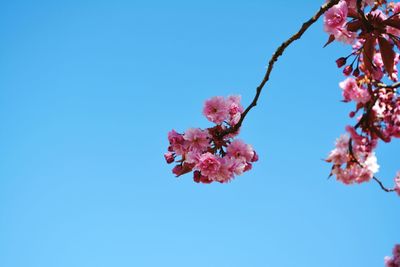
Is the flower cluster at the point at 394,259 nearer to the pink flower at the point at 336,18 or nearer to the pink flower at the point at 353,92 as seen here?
the pink flower at the point at 353,92

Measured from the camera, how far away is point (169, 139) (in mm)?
3135

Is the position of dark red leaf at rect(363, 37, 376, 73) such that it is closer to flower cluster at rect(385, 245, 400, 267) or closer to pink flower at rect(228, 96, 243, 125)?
pink flower at rect(228, 96, 243, 125)

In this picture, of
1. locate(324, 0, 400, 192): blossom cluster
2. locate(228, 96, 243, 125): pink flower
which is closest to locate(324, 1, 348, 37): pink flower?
locate(324, 0, 400, 192): blossom cluster

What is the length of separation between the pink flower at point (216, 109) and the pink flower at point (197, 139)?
6.6 inches

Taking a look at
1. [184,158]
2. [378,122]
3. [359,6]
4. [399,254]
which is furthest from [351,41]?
[399,254]

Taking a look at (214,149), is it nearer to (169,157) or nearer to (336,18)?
(169,157)

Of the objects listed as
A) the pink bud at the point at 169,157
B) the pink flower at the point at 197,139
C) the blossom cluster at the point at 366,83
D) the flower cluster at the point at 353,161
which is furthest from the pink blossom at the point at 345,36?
the pink bud at the point at 169,157

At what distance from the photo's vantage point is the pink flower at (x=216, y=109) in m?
3.12

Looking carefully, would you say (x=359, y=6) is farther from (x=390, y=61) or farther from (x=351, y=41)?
(x=390, y=61)

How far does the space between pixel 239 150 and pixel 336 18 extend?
113 cm

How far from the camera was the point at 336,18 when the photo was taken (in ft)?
9.62

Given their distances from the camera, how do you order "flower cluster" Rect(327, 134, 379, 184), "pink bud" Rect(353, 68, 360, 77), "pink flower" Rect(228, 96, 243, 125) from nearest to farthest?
1. "flower cluster" Rect(327, 134, 379, 184)
2. "pink flower" Rect(228, 96, 243, 125)
3. "pink bud" Rect(353, 68, 360, 77)

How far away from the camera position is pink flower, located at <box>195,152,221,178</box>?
291 cm

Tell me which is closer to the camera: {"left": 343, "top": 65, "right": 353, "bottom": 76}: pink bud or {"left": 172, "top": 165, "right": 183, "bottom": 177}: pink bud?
{"left": 172, "top": 165, "right": 183, "bottom": 177}: pink bud
